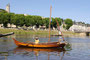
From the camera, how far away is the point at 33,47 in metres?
48.7

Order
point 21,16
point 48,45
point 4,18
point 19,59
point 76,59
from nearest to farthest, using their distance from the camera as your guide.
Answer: point 19,59, point 76,59, point 48,45, point 4,18, point 21,16

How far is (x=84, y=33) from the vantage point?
16762 cm

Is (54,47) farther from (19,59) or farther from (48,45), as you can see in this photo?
(19,59)

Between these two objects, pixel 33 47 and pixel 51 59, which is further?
pixel 33 47

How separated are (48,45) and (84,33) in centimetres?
12546

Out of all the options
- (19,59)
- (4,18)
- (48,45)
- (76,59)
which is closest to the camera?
(19,59)

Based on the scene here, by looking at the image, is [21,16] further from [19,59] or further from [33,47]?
[19,59]

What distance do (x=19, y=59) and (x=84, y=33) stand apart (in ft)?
466

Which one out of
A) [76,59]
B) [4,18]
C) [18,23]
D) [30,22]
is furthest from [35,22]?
[76,59]

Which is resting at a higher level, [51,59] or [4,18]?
[4,18]

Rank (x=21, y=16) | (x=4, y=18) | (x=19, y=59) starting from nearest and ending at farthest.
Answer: (x=19, y=59), (x=4, y=18), (x=21, y=16)

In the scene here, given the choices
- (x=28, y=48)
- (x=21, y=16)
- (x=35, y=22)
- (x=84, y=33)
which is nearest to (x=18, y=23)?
(x=21, y=16)

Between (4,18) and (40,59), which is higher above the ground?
(4,18)

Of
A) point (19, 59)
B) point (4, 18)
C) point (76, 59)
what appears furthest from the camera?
point (4, 18)
